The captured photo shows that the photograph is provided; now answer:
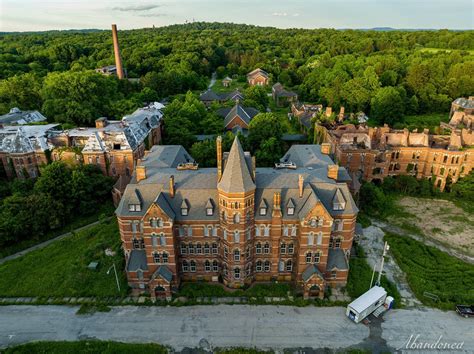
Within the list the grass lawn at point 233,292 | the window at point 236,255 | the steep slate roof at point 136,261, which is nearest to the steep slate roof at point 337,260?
the grass lawn at point 233,292

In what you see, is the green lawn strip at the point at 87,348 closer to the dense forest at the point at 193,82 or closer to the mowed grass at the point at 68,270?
the mowed grass at the point at 68,270

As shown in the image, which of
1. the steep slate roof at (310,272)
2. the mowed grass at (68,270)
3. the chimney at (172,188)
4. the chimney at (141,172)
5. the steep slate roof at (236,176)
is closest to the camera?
the steep slate roof at (236,176)

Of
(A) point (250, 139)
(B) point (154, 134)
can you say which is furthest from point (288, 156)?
(B) point (154, 134)

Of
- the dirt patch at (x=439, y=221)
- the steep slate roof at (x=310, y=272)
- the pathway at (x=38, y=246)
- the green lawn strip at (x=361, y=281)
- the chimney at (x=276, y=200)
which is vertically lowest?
the pathway at (x=38, y=246)

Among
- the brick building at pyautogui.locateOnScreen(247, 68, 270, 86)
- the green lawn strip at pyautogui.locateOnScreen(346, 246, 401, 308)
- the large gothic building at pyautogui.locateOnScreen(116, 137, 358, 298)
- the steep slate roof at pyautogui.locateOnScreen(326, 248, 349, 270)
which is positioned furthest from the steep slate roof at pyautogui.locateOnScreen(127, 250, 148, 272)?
the brick building at pyautogui.locateOnScreen(247, 68, 270, 86)

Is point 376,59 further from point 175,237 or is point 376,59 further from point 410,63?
point 175,237

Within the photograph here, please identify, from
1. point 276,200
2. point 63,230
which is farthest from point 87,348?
point 63,230

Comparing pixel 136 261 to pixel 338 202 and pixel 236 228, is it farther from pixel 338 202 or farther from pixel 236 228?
pixel 338 202
